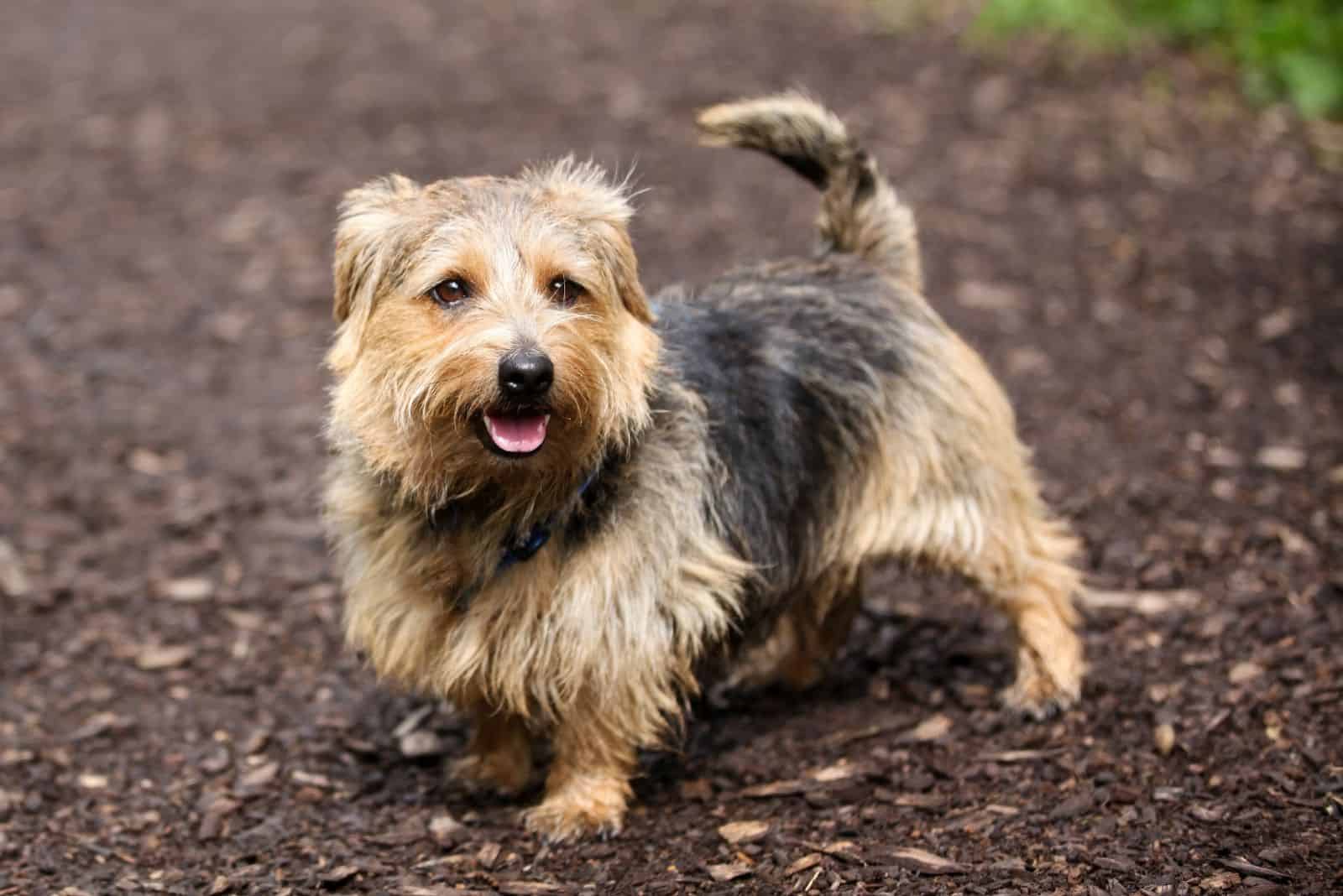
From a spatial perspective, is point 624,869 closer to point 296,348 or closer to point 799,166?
point 799,166

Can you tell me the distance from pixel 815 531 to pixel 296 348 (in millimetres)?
3688

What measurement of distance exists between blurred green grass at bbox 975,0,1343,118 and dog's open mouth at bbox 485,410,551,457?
6988mm

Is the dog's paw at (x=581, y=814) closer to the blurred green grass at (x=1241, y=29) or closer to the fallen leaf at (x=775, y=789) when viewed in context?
the fallen leaf at (x=775, y=789)

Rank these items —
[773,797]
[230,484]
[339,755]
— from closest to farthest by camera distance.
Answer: [773,797]
[339,755]
[230,484]

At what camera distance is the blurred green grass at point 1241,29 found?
8906 mm

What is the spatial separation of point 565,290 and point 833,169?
1.21 meters

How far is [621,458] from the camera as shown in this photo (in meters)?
3.69

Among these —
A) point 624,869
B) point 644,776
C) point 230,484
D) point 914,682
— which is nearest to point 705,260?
point 230,484

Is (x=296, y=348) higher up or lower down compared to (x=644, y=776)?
higher up

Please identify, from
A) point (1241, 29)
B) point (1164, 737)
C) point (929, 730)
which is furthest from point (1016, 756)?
point (1241, 29)

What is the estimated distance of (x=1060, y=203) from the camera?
8.11 meters

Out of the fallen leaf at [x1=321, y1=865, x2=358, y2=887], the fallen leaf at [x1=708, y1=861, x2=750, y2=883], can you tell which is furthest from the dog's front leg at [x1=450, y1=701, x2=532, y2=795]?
the fallen leaf at [x1=708, y1=861, x2=750, y2=883]

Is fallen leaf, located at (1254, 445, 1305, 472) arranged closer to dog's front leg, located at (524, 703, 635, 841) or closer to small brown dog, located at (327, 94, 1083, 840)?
small brown dog, located at (327, 94, 1083, 840)

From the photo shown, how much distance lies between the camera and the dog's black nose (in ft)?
10.8
